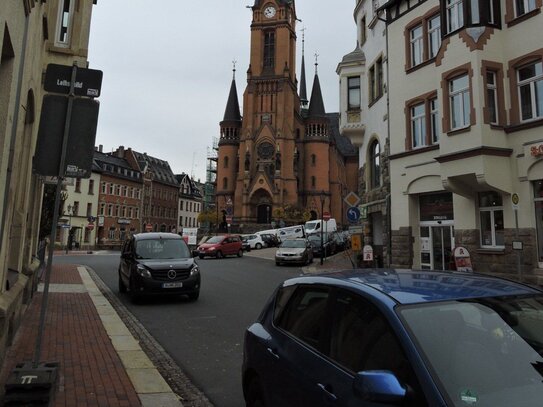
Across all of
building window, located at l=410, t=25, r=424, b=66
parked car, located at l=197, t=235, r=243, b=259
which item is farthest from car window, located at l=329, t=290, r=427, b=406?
parked car, located at l=197, t=235, r=243, b=259

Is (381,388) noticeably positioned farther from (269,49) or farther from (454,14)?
(269,49)

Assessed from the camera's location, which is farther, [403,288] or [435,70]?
[435,70]

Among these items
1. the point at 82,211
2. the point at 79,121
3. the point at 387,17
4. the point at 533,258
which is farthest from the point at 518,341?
the point at 82,211

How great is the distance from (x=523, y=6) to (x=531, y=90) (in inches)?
114

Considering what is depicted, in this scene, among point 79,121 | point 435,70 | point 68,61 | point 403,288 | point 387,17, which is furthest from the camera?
point 387,17

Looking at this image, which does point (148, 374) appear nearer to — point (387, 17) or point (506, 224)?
point (506, 224)

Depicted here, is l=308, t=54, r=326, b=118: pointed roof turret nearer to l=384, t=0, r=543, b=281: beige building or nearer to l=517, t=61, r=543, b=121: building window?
l=384, t=0, r=543, b=281: beige building

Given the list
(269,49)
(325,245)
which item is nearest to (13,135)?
(325,245)

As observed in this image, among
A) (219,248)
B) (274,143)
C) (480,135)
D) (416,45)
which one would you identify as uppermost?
(274,143)

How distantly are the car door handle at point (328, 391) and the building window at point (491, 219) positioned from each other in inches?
538

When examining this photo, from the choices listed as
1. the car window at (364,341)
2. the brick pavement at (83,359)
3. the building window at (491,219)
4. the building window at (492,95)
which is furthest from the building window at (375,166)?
the car window at (364,341)

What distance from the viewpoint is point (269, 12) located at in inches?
3098

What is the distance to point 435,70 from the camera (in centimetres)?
1689

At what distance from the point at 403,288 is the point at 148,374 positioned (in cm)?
410
